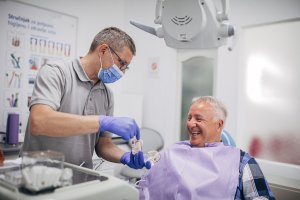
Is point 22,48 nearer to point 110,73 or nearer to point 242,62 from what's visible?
point 110,73

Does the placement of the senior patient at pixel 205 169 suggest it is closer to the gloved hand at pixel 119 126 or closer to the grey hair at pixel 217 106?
the grey hair at pixel 217 106

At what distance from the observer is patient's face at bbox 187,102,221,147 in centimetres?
180

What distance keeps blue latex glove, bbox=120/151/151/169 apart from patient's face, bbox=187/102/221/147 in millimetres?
382

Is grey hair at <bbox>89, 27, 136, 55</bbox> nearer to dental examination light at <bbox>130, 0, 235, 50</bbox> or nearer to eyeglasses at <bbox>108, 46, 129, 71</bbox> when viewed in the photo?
eyeglasses at <bbox>108, 46, 129, 71</bbox>

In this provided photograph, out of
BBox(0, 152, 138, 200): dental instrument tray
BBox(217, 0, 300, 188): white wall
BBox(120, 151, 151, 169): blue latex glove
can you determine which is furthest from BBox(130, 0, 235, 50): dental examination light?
BBox(217, 0, 300, 188): white wall

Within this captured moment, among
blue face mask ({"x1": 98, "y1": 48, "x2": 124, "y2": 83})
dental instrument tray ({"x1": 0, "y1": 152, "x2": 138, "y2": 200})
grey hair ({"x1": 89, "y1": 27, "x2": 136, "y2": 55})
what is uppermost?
grey hair ({"x1": 89, "y1": 27, "x2": 136, "y2": 55})

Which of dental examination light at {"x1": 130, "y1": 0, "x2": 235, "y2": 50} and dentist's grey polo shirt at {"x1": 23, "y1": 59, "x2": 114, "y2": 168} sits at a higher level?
dental examination light at {"x1": 130, "y1": 0, "x2": 235, "y2": 50}

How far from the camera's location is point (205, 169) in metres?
1.62

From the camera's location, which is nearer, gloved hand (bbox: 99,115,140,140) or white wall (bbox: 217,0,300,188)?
gloved hand (bbox: 99,115,140,140)

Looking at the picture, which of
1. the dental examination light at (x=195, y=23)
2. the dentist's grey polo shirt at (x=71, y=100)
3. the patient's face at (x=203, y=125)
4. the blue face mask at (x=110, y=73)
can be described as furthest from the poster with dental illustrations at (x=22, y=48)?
the dental examination light at (x=195, y=23)

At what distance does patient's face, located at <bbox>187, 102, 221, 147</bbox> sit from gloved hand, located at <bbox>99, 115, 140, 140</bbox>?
561mm

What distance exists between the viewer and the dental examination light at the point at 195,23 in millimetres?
1295

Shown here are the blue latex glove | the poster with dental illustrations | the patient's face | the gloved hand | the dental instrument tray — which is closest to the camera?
the dental instrument tray

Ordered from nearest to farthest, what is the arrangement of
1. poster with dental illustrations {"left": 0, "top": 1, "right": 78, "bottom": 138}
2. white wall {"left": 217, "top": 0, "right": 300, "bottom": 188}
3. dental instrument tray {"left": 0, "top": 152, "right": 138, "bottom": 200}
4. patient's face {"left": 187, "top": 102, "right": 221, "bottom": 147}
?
dental instrument tray {"left": 0, "top": 152, "right": 138, "bottom": 200} → patient's face {"left": 187, "top": 102, "right": 221, "bottom": 147} → white wall {"left": 217, "top": 0, "right": 300, "bottom": 188} → poster with dental illustrations {"left": 0, "top": 1, "right": 78, "bottom": 138}
